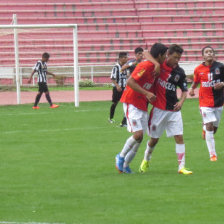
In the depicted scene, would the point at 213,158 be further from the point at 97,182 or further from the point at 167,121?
the point at 97,182

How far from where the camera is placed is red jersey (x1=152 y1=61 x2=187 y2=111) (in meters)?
9.86

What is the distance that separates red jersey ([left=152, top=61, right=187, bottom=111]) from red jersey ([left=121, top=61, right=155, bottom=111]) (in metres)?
0.17

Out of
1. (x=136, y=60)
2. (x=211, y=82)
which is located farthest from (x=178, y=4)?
(x=211, y=82)

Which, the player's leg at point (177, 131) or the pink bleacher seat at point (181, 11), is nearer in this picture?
the player's leg at point (177, 131)

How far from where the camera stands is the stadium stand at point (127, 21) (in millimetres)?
35438

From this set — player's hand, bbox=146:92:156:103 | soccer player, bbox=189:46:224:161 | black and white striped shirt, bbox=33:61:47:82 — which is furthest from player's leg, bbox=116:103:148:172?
black and white striped shirt, bbox=33:61:47:82

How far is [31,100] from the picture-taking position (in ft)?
86.7

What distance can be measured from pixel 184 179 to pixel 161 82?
4.50ft

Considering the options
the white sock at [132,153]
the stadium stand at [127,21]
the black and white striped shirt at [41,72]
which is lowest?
the white sock at [132,153]

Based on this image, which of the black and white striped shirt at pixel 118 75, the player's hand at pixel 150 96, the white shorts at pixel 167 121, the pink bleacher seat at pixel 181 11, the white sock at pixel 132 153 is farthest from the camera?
the pink bleacher seat at pixel 181 11

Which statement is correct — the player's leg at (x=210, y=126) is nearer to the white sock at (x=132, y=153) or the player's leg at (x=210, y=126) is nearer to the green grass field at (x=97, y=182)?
the green grass field at (x=97, y=182)

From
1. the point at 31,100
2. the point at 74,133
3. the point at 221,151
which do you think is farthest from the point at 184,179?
the point at 31,100

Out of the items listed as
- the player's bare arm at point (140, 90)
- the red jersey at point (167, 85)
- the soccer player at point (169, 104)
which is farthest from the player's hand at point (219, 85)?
the player's bare arm at point (140, 90)

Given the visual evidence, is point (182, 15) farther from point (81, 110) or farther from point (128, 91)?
point (128, 91)
